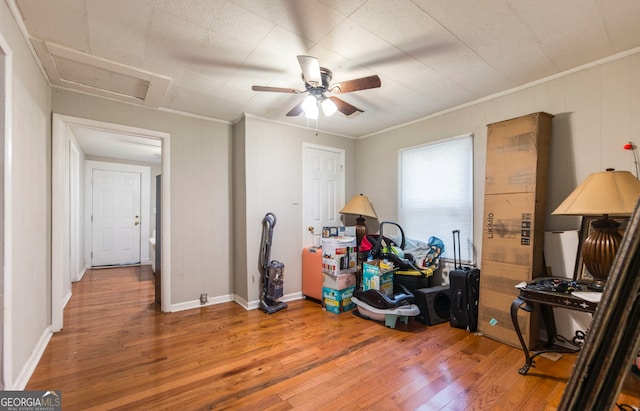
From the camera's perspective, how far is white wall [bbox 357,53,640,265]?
2.31 m

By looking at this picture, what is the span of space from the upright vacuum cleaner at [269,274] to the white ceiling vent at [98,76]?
1886mm

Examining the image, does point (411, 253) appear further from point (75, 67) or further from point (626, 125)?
point (75, 67)

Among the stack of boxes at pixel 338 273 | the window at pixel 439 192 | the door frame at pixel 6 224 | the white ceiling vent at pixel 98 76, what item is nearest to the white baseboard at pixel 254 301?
the stack of boxes at pixel 338 273

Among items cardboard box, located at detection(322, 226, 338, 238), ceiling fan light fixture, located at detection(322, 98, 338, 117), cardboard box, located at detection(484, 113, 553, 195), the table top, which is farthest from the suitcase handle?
ceiling fan light fixture, located at detection(322, 98, 338, 117)

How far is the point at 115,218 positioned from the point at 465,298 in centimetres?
710

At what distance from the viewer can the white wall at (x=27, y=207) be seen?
70.7 inches

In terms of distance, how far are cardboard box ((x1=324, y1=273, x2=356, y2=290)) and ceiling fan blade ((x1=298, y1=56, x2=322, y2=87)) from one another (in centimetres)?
226

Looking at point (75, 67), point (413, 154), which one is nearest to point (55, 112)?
point (75, 67)

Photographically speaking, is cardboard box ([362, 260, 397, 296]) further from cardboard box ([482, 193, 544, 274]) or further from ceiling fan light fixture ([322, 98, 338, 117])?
ceiling fan light fixture ([322, 98, 338, 117])

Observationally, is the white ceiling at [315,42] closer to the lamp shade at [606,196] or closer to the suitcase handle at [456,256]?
the lamp shade at [606,196]

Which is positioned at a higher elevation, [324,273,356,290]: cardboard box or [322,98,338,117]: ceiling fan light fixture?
[322,98,338,117]: ceiling fan light fixture

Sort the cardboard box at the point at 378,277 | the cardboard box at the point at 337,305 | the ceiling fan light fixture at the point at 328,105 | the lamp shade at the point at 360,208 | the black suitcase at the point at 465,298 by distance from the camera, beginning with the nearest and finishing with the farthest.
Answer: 1. the ceiling fan light fixture at the point at 328,105
2. the black suitcase at the point at 465,298
3. the cardboard box at the point at 378,277
4. the cardboard box at the point at 337,305
5. the lamp shade at the point at 360,208

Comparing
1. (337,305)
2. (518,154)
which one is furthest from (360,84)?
(337,305)

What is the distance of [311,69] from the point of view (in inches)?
80.1
